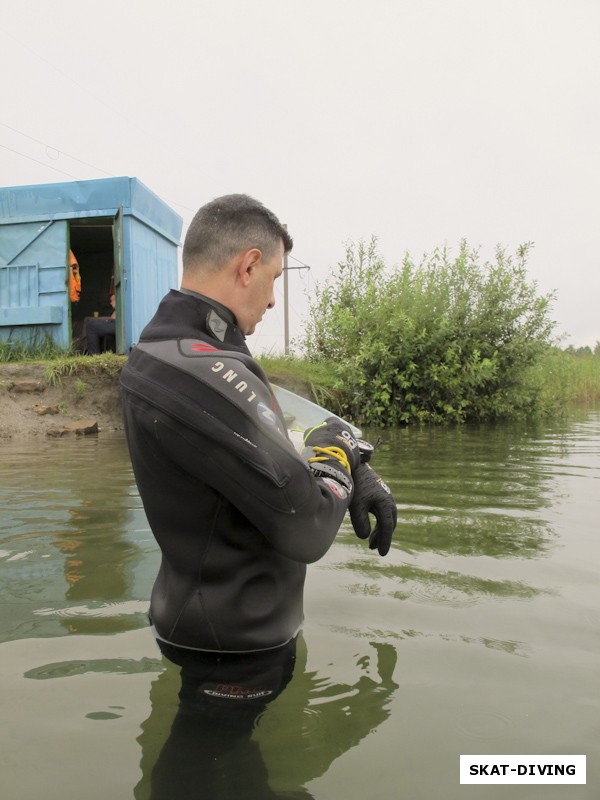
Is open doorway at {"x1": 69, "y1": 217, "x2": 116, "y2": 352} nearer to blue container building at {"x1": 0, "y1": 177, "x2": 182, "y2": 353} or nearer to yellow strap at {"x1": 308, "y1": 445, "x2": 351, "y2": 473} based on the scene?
blue container building at {"x1": 0, "y1": 177, "x2": 182, "y2": 353}

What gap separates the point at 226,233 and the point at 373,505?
0.92 meters

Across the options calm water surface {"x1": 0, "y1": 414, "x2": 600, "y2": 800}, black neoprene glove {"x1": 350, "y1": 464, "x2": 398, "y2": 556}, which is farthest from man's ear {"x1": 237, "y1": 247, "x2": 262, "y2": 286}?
calm water surface {"x1": 0, "y1": 414, "x2": 600, "y2": 800}

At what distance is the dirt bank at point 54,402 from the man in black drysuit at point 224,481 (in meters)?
8.90

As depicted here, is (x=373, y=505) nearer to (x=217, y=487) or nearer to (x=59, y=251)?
(x=217, y=487)

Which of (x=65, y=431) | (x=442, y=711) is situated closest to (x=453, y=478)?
(x=442, y=711)

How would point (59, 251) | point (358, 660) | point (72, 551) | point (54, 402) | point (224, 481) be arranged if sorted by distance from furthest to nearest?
point (59, 251) → point (54, 402) → point (72, 551) → point (358, 660) → point (224, 481)

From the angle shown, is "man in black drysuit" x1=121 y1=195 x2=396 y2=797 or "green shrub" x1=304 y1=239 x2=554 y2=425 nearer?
"man in black drysuit" x1=121 y1=195 x2=396 y2=797

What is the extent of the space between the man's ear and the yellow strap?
1.72 feet

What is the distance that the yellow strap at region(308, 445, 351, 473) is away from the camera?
77.0 inches

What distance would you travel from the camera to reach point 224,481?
1.64 metres

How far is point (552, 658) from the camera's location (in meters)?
2.39

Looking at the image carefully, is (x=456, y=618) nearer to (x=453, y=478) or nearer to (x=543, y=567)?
(x=543, y=567)

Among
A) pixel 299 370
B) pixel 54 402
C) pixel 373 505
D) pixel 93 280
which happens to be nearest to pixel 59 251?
pixel 54 402

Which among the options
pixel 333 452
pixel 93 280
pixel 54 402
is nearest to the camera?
pixel 333 452
